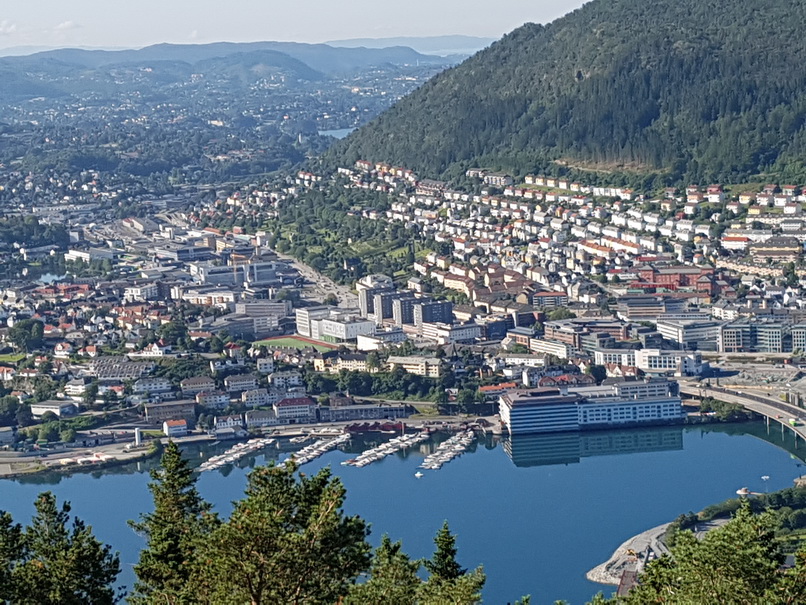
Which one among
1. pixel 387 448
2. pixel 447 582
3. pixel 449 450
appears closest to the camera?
pixel 447 582

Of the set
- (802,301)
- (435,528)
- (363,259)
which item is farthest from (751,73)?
(435,528)

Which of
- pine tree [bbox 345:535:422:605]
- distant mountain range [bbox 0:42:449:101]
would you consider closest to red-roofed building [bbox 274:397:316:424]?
pine tree [bbox 345:535:422:605]

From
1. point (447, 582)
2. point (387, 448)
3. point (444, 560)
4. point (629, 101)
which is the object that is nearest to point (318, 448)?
point (387, 448)

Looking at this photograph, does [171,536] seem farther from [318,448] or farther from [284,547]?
[318,448]

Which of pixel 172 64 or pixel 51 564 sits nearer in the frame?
pixel 51 564

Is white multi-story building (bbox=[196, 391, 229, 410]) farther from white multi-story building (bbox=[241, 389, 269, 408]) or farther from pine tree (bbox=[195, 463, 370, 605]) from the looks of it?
pine tree (bbox=[195, 463, 370, 605])

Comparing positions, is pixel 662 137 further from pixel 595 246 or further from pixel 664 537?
pixel 664 537

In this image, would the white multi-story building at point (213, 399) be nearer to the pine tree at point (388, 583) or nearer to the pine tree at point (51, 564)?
the pine tree at point (51, 564)

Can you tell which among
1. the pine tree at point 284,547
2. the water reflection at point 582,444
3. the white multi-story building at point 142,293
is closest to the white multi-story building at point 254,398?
→ the water reflection at point 582,444
